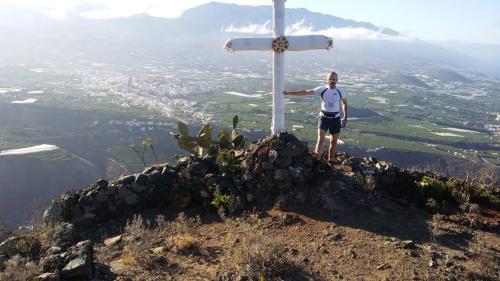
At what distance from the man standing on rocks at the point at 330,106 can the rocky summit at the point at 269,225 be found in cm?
67

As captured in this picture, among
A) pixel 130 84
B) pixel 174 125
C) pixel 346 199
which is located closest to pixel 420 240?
pixel 346 199

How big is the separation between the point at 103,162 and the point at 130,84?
256 ft

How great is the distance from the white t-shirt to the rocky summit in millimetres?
1007

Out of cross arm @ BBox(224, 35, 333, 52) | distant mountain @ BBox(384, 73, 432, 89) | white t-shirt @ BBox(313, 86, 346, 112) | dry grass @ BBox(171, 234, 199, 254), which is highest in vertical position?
cross arm @ BBox(224, 35, 333, 52)

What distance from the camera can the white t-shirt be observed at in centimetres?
982

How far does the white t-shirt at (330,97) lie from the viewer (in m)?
9.82

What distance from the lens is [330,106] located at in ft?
32.7

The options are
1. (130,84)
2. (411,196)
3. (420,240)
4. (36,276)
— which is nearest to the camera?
(36,276)

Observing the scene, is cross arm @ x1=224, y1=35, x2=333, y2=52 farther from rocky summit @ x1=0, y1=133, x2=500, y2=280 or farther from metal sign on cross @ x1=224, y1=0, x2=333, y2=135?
rocky summit @ x1=0, y1=133, x2=500, y2=280

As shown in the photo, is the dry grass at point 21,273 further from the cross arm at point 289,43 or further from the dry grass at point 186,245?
the cross arm at point 289,43

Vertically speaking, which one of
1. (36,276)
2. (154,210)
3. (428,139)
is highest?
(36,276)

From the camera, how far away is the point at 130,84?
13088 centimetres

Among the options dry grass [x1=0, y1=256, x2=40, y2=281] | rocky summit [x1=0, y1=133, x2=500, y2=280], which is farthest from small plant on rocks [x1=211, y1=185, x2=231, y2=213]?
dry grass [x1=0, y1=256, x2=40, y2=281]

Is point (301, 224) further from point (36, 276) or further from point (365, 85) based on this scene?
point (365, 85)
